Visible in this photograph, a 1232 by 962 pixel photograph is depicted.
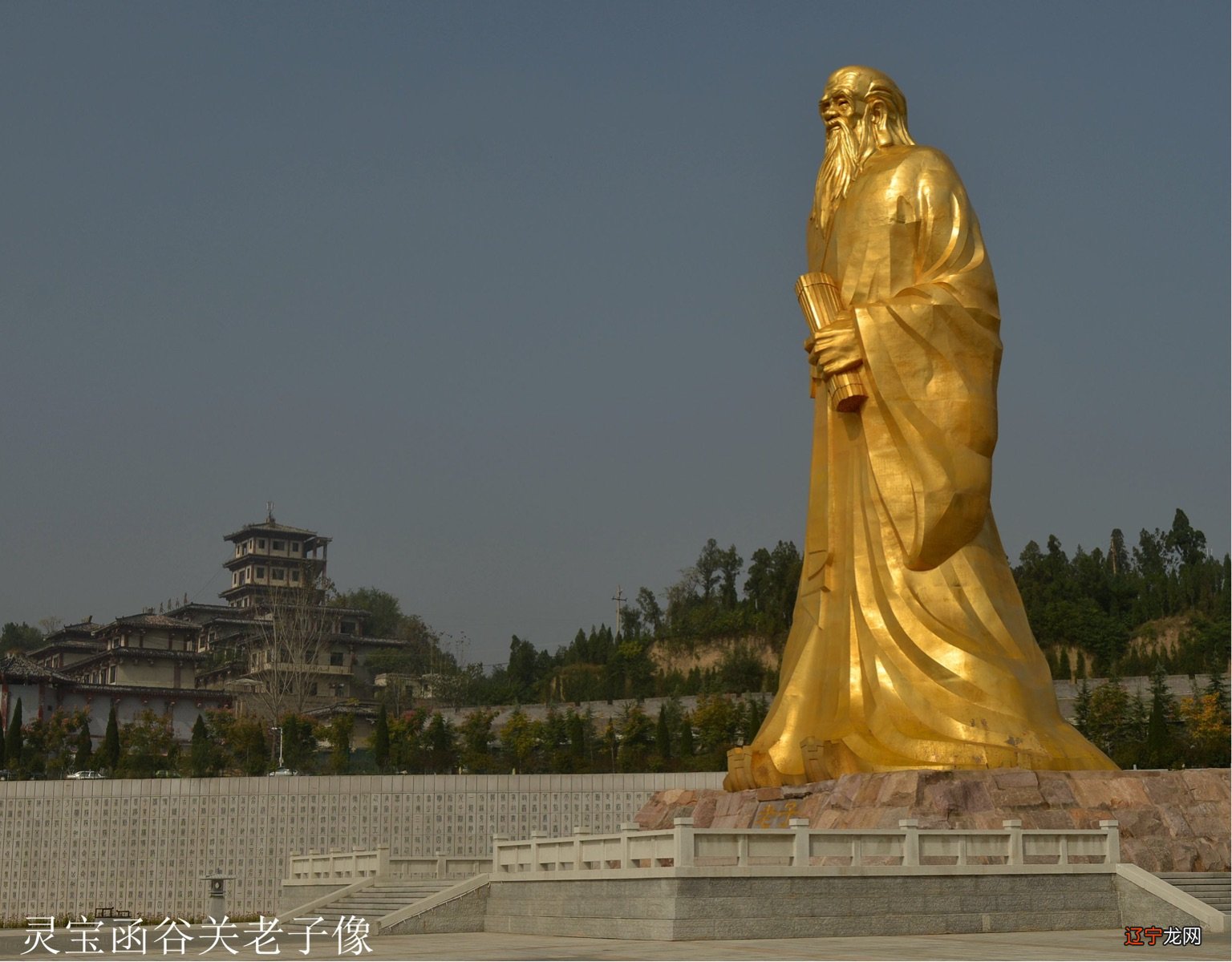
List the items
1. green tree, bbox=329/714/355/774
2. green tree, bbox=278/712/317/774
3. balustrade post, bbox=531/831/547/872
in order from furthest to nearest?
green tree, bbox=278/712/317/774 → green tree, bbox=329/714/355/774 → balustrade post, bbox=531/831/547/872

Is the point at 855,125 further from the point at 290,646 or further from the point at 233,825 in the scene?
the point at 290,646

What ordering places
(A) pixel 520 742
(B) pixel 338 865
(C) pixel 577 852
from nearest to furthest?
(C) pixel 577 852 < (B) pixel 338 865 < (A) pixel 520 742

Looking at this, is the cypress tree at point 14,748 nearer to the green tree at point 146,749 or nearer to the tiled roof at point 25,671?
the green tree at point 146,749

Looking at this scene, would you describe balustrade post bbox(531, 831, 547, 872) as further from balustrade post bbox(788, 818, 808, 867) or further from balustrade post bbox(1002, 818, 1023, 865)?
balustrade post bbox(1002, 818, 1023, 865)

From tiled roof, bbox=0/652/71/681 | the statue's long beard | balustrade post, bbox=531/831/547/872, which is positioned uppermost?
the statue's long beard

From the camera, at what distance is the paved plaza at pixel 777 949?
772 centimetres

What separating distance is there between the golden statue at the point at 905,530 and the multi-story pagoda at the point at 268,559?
40.7 metres

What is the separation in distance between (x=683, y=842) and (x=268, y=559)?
46.4m

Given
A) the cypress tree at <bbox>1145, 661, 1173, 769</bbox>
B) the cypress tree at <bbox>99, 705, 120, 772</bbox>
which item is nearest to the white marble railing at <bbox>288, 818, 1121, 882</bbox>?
the cypress tree at <bbox>1145, 661, 1173, 769</bbox>

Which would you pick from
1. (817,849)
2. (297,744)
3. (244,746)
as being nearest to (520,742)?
(297,744)

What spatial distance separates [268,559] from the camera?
53.7m

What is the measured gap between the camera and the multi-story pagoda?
53.1 metres

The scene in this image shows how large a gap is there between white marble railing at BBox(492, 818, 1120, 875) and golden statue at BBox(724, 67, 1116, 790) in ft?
4.77

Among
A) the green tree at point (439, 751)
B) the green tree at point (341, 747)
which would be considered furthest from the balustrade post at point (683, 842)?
the green tree at point (341, 747)
